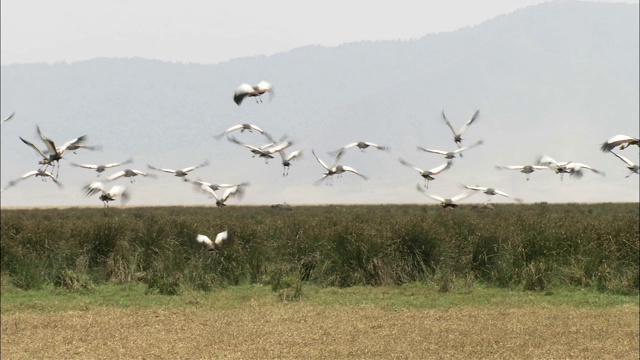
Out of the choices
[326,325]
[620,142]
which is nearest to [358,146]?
[620,142]

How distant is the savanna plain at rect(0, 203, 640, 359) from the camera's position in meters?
16.9

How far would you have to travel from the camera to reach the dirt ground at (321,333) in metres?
16.0

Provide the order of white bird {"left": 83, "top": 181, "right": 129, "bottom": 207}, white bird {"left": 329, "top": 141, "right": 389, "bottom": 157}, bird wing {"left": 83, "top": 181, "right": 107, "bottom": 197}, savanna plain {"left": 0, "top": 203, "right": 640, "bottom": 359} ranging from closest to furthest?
1. white bird {"left": 83, "top": 181, "right": 129, "bottom": 207}
2. bird wing {"left": 83, "top": 181, "right": 107, "bottom": 197}
3. white bird {"left": 329, "top": 141, "right": 389, "bottom": 157}
4. savanna plain {"left": 0, "top": 203, "right": 640, "bottom": 359}

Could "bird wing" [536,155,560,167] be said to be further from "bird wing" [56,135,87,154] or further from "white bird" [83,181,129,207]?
"bird wing" [56,135,87,154]

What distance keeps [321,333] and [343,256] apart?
6.87 meters

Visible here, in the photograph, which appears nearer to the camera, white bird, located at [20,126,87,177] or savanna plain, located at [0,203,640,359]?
white bird, located at [20,126,87,177]

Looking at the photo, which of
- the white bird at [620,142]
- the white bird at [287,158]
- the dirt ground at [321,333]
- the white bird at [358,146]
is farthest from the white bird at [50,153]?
the dirt ground at [321,333]

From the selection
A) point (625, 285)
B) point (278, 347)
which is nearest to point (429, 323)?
point (278, 347)

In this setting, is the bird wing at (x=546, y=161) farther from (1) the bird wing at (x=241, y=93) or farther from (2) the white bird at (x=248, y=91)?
(1) the bird wing at (x=241, y=93)

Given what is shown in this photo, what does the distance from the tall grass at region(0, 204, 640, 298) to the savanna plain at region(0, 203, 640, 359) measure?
4 cm

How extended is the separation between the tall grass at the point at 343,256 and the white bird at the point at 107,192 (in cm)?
1181

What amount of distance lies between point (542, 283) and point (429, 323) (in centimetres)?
588

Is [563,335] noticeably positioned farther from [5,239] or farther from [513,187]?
[513,187]

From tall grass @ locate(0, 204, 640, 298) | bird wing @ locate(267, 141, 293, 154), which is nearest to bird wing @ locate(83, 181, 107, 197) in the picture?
bird wing @ locate(267, 141, 293, 154)
